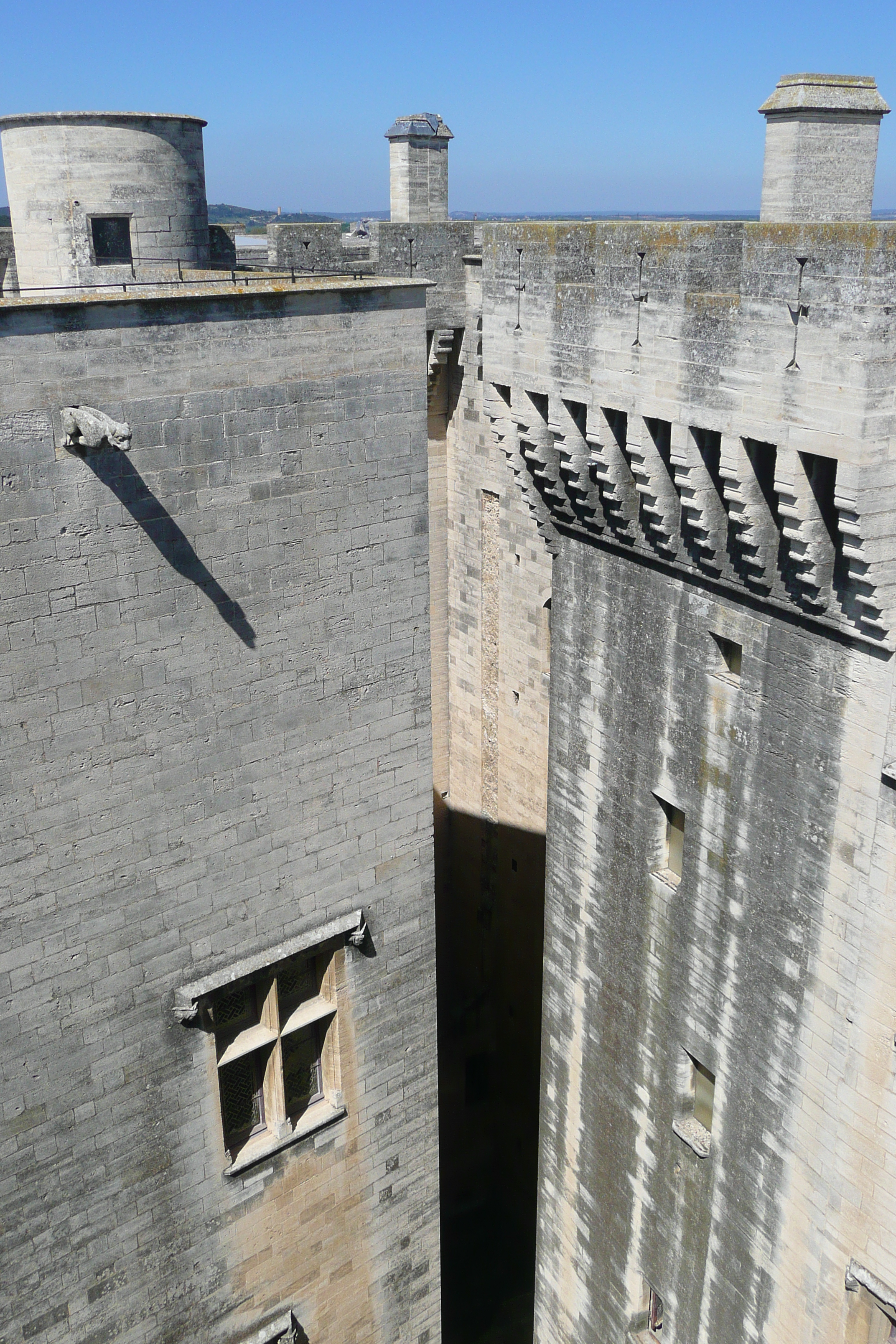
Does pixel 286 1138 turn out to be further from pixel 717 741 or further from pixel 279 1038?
pixel 717 741

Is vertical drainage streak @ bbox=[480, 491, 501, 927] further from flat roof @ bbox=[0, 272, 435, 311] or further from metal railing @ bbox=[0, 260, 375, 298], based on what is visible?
flat roof @ bbox=[0, 272, 435, 311]

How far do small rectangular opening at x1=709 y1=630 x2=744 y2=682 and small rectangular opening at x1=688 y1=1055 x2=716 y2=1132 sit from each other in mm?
4719

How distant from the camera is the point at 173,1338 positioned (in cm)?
1270

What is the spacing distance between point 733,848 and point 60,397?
8.28 metres

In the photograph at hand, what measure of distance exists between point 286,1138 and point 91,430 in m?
8.03

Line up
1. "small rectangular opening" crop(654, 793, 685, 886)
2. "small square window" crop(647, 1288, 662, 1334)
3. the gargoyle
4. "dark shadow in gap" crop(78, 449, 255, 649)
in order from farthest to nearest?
"small square window" crop(647, 1288, 662, 1334), "small rectangular opening" crop(654, 793, 685, 886), "dark shadow in gap" crop(78, 449, 255, 649), the gargoyle

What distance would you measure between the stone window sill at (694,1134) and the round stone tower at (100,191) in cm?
1332

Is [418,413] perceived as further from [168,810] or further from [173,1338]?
[173,1338]

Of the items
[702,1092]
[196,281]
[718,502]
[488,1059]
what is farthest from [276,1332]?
[196,281]

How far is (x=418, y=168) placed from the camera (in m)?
22.6

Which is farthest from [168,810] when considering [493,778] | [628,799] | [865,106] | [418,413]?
[493,778]

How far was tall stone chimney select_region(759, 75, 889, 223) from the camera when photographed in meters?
13.8

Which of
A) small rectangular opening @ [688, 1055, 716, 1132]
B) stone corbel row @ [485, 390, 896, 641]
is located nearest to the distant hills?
stone corbel row @ [485, 390, 896, 641]

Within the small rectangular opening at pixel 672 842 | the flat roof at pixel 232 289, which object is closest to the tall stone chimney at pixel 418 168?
the flat roof at pixel 232 289
